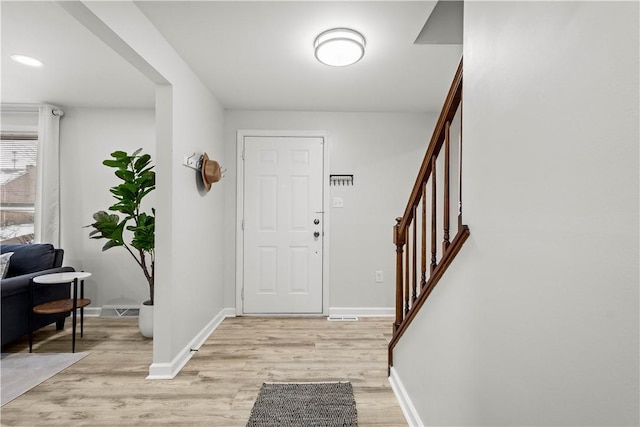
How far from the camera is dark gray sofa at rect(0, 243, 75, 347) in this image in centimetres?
264

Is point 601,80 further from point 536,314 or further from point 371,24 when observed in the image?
point 371,24

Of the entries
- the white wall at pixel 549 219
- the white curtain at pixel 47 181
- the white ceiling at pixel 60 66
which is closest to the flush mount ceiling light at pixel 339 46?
the white wall at pixel 549 219

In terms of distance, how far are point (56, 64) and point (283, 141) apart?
2.11m

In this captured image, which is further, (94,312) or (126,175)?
(94,312)

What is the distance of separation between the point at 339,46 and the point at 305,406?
231 cm

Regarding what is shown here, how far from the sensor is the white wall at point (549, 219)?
0.58 metres

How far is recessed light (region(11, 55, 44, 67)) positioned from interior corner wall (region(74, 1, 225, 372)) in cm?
115

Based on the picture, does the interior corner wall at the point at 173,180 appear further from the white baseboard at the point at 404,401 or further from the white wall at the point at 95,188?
the white baseboard at the point at 404,401

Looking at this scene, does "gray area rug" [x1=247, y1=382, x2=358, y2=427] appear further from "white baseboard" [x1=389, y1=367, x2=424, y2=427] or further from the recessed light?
the recessed light

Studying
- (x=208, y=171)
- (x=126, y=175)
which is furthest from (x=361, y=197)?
(x=126, y=175)

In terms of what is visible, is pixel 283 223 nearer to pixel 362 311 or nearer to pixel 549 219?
pixel 362 311

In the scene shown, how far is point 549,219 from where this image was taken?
782 millimetres

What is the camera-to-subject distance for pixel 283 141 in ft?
12.4

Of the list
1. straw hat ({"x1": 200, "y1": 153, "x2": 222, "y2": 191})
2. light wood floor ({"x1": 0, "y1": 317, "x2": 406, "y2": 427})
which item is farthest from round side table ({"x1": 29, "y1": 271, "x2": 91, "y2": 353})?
straw hat ({"x1": 200, "y1": 153, "x2": 222, "y2": 191})
